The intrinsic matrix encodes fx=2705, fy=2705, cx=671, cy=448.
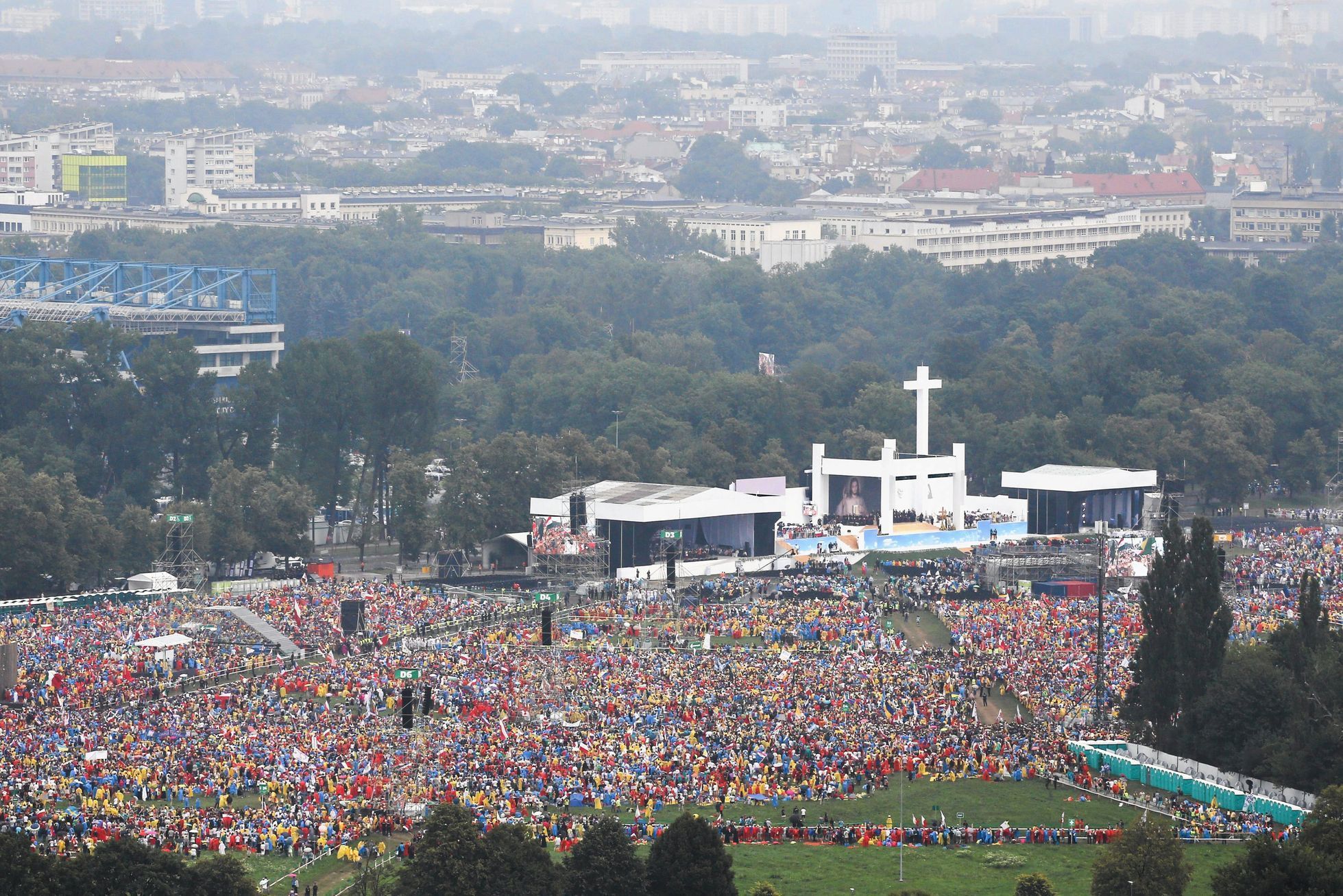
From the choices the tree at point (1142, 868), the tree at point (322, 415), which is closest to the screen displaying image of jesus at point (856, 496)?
the tree at point (322, 415)

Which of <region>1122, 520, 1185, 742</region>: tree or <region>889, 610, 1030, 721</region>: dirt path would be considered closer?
<region>1122, 520, 1185, 742</region>: tree

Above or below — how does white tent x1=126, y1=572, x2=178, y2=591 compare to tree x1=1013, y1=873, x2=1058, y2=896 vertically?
below

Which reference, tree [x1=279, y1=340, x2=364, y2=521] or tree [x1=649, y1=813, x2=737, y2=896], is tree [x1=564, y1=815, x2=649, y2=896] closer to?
tree [x1=649, y1=813, x2=737, y2=896]

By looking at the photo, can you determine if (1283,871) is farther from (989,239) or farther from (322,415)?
(989,239)

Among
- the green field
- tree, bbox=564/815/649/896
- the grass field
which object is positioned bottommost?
the grass field

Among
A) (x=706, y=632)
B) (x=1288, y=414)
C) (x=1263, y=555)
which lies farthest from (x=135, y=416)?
(x=1288, y=414)

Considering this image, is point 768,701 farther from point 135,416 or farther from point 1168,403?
point 1168,403

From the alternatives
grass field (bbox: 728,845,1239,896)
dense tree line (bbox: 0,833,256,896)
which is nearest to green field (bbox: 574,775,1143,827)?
grass field (bbox: 728,845,1239,896)
